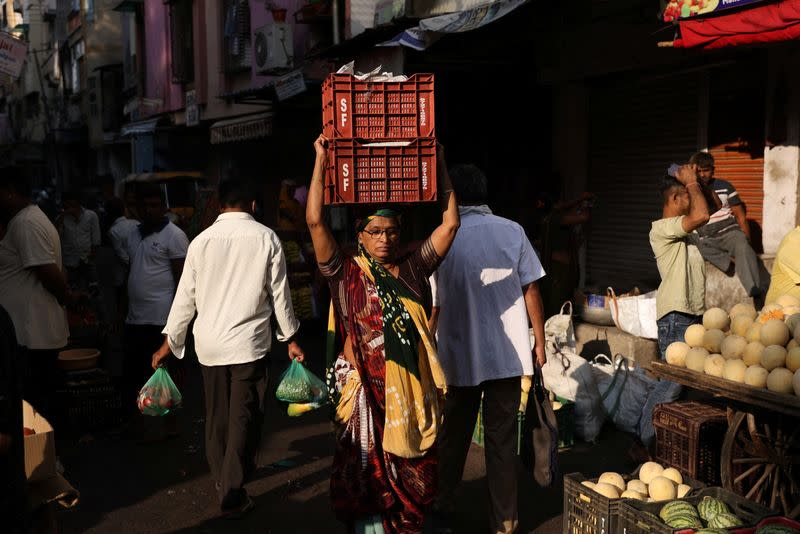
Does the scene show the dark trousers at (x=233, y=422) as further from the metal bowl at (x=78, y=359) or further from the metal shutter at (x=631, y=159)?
the metal shutter at (x=631, y=159)

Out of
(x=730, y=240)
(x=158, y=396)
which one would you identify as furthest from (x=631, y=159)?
(x=158, y=396)

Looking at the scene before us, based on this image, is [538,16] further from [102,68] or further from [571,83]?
[102,68]

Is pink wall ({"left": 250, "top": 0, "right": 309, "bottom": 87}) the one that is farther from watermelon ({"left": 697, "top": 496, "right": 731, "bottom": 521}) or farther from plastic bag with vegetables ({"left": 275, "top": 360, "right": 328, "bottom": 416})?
watermelon ({"left": 697, "top": 496, "right": 731, "bottom": 521})

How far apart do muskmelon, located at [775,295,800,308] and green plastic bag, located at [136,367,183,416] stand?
3.66 meters

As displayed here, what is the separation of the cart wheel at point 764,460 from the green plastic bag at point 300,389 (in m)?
2.27

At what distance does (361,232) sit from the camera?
433 centimetres

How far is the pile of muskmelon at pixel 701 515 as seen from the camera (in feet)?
13.1

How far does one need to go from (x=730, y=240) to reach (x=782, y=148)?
3.10 feet

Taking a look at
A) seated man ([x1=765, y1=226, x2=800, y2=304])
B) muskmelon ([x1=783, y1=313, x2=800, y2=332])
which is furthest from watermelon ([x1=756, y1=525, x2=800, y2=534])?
seated man ([x1=765, y1=226, x2=800, y2=304])

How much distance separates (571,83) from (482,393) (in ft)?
21.4

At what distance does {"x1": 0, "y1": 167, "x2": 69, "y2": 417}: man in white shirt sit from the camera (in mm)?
6004

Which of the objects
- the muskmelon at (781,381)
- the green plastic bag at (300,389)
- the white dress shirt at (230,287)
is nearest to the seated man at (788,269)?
the muskmelon at (781,381)

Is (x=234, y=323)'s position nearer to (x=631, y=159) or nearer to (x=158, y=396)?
(x=158, y=396)

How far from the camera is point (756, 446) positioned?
4773 mm
